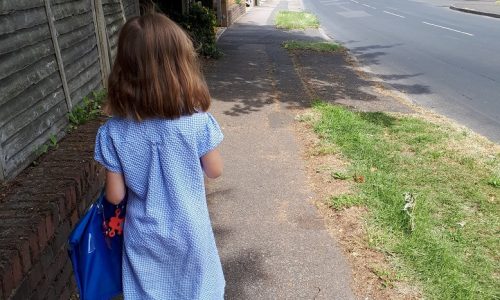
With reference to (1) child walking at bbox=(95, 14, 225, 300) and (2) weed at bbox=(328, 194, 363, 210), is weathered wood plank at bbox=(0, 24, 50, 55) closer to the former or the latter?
(1) child walking at bbox=(95, 14, 225, 300)

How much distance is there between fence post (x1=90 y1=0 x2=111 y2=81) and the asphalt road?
4.83m

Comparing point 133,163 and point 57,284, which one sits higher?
point 133,163

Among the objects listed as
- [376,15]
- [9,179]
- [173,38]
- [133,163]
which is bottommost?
[376,15]

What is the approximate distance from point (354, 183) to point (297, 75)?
5196 millimetres

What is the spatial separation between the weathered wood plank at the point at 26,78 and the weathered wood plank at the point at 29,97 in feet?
0.10

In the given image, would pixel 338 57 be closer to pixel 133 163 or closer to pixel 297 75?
pixel 297 75

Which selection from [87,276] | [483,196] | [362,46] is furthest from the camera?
[362,46]

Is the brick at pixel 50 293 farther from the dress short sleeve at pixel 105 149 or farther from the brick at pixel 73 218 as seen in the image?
the dress short sleeve at pixel 105 149

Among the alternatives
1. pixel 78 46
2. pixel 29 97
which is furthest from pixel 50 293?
pixel 78 46

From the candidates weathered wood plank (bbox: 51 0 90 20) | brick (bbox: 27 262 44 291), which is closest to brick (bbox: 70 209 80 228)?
brick (bbox: 27 262 44 291)

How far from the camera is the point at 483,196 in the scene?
13.3 feet

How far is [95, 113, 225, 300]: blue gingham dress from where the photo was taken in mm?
1739

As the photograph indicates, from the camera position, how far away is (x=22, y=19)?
10.3 ft

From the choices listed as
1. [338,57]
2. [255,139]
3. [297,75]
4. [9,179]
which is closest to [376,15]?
[338,57]
